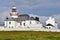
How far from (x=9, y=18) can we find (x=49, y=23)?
20963mm

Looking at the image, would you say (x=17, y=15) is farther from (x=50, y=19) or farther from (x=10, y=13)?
(x=50, y=19)

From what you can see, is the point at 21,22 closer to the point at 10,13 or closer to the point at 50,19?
the point at 10,13

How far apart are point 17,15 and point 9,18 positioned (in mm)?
5648

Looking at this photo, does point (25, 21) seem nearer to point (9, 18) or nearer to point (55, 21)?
point (9, 18)

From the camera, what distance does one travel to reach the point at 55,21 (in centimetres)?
13362

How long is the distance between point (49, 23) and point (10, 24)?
68.5 ft

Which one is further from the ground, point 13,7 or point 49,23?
point 13,7

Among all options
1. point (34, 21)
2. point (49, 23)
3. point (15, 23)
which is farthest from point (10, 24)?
point (49, 23)

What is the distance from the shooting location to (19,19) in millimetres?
124562

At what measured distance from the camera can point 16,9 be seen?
12706cm

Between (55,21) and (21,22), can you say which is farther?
(55,21)

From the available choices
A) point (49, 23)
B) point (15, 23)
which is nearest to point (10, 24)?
point (15, 23)

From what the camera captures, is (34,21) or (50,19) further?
(50,19)

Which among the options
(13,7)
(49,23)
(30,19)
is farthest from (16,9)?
(49,23)
